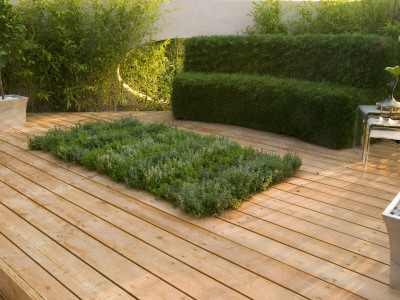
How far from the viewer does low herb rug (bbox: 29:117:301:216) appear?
9.90 feet

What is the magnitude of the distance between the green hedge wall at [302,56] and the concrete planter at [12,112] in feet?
8.12

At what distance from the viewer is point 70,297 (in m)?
1.95

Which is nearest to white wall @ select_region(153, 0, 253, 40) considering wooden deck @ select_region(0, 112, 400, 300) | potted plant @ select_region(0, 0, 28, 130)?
potted plant @ select_region(0, 0, 28, 130)

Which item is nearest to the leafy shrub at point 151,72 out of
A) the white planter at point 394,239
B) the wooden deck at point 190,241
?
the wooden deck at point 190,241

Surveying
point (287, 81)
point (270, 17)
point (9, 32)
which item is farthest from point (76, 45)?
point (287, 81)

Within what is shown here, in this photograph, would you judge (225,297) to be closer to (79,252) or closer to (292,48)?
(79,252)

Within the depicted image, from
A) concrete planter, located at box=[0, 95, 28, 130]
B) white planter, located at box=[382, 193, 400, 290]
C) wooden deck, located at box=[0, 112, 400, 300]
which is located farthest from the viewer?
concrete planter, located at box=[0, 95, 28, 130]

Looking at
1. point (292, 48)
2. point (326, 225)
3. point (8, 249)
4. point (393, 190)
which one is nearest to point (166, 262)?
point (8, 249)

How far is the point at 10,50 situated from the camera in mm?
5523

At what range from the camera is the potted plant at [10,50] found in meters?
5.00

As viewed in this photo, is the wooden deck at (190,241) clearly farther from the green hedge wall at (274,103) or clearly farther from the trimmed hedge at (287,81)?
the trimmed hedge at (287,81)

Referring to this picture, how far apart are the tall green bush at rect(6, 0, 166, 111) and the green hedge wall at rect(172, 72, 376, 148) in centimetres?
123

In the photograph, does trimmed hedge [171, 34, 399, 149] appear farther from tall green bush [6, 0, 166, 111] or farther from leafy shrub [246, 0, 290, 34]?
tall green bush [6, 0, 166, 111]

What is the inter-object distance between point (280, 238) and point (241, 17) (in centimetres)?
523
